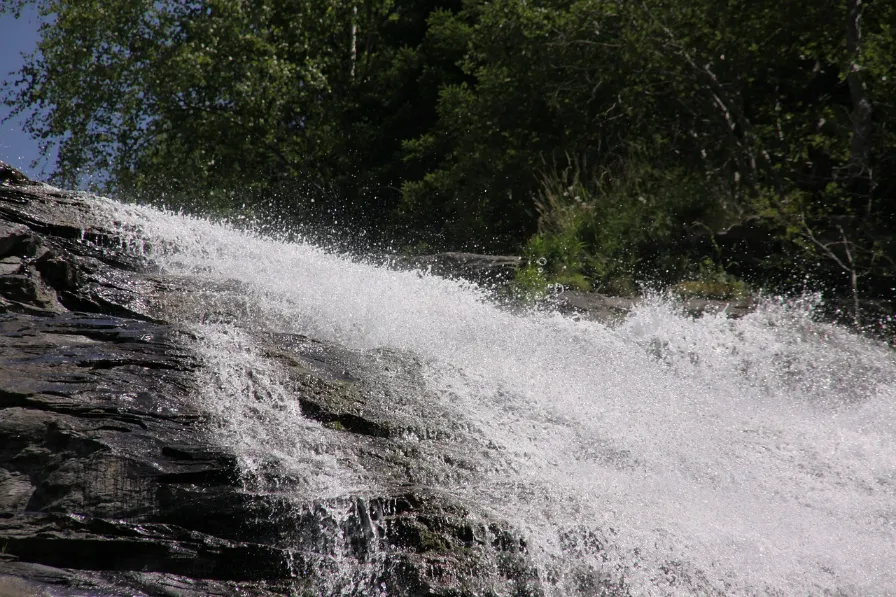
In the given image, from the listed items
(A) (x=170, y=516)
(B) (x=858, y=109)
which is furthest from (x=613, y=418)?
(B) (x=858, y=109)

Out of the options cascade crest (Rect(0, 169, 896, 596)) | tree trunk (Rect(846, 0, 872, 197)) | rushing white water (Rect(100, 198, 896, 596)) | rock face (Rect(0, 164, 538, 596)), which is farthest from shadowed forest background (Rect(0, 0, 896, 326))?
rock face (Rect(0, 164, 538, 596))

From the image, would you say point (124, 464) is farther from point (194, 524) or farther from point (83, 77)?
point (83, 77)

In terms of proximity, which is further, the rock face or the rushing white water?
the rushing white water

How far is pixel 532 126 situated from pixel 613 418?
750 cm

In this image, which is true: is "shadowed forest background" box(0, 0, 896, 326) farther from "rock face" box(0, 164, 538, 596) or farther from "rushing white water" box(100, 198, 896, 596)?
"rock face" box(0, 164, 538, 596)

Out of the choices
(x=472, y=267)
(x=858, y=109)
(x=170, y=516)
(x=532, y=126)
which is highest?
(x=858, y=109)

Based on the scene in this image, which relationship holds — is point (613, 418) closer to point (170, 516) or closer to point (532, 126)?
point (170, 516)

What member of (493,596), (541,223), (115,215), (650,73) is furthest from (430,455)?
(650,73)

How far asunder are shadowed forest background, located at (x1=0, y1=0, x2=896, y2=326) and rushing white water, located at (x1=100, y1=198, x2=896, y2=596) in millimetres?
1588

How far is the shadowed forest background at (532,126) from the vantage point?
8.48 m

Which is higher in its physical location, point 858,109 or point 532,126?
point 858,109

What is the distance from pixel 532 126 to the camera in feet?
38.3

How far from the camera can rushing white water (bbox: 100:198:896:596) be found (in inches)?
130

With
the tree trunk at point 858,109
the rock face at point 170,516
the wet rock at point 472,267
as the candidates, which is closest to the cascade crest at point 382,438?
the rock face at point 170,516
